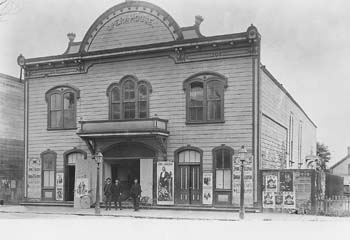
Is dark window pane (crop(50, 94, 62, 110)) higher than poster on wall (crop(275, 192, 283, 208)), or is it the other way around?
dark window pane (crop(50, 94, 62, 110))

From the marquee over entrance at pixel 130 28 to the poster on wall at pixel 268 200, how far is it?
8365 mm

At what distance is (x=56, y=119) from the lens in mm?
28219

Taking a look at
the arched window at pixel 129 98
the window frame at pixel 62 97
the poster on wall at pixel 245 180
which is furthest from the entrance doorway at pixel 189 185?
the window frame at pixel 62 97

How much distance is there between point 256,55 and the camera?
23.6 metres

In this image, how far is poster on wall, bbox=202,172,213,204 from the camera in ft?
79.5

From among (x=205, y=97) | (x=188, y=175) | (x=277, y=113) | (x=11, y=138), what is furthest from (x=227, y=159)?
(x=11, y=138)

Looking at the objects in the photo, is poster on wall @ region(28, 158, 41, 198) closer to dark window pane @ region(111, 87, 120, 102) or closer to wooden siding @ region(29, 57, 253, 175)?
wooden siding @ region(29, 57, 253, 175)

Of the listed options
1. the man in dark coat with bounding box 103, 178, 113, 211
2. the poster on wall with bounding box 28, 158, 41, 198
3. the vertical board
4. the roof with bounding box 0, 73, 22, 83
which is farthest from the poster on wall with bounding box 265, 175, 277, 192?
the roof with bounding box 0, 73, 22, 83

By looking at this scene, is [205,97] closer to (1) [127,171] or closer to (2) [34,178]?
(1) [127,171]

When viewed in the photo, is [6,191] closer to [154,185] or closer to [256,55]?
[154,185]

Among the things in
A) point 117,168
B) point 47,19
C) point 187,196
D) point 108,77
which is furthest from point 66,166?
point 47,19

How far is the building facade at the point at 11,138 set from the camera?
3134cm

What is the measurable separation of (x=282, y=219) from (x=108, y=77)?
459 inches

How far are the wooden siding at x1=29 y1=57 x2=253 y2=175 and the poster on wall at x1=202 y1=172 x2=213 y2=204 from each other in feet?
1.39
